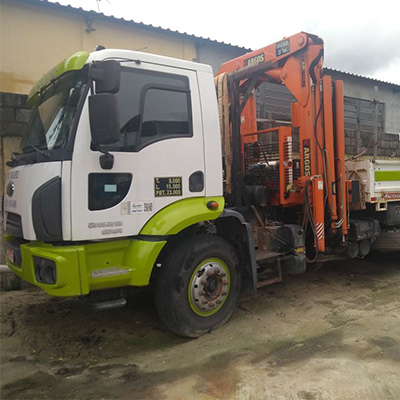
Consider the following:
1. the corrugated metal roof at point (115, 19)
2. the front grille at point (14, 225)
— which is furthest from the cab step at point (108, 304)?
the corrugated metal roof at point (115, 19)

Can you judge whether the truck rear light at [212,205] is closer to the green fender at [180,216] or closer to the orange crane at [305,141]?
the green fender at [180,216]

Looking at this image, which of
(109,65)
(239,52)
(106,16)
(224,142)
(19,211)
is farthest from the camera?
(239,52)

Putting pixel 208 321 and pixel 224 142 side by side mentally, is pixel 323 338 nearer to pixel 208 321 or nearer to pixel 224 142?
pixel 208 321

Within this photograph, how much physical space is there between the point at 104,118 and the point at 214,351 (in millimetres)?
2282

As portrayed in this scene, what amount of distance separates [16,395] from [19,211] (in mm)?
1468

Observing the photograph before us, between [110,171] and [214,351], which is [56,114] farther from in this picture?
[214,351]

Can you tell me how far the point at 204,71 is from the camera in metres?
3.74

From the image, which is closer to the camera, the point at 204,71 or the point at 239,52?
the point at 204,71

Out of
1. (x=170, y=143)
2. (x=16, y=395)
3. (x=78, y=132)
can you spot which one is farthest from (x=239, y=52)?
(x=16, y=395)

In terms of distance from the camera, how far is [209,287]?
3.75 meters

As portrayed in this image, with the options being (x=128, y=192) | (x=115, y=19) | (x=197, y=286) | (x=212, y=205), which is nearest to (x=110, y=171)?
(x=128, y=192)

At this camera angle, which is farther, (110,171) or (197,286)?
(197,286)

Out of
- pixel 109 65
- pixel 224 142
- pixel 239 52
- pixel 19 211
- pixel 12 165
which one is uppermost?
pixel 239 52

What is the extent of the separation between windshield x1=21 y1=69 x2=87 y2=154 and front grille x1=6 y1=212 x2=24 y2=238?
62cm
